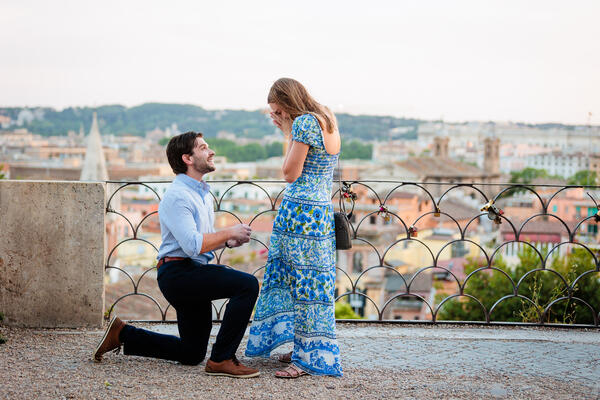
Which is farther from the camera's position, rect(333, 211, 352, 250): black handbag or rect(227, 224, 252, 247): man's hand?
rect(333, 211, 352, 250): black handbag

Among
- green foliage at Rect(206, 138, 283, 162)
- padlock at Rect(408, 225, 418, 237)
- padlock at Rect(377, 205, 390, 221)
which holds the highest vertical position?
green foliage at Rect(206, 138, 283, 162)

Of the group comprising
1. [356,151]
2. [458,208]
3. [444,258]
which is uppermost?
[356,151]

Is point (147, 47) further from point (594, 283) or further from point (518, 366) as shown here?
point (518, 366)

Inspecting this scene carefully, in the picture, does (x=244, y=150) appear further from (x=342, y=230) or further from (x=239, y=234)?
(x=239, y=234)

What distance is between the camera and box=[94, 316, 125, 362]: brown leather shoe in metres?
Answer: 2.84

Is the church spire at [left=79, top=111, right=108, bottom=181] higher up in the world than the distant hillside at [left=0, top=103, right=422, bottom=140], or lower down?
lower down

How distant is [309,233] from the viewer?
108 inches

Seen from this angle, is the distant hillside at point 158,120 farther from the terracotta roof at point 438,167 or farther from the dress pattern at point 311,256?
the dress pattern at point 311,256

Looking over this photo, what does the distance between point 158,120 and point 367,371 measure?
340 ft

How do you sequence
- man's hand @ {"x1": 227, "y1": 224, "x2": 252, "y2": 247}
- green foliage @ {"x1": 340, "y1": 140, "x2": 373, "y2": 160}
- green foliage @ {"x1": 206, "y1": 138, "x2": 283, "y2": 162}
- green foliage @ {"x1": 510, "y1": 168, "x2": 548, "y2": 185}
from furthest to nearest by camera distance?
green foliage @ {"x1": 340, "y1": 140, "x2": 373, "y2": 160}
green foliage @ {"x1": 206, "y1": 138, "x2": 283, "y2": 162}
green foliage @ {"x1": 510, "y1": 168, "x2": 548, "y2": 185}
man's hand @ {"x1": 227, "y1": 224, "x2": 252, "y2": 247}

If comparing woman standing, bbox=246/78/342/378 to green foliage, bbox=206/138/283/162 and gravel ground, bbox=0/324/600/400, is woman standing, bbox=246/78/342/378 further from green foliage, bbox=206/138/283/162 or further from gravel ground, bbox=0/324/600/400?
green foliage, bbox=206/138/283/162

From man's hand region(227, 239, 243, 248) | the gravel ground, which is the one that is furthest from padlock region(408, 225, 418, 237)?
man's hand region(227, 239, 243, 248)

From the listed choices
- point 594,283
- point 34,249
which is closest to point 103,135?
point 594,283

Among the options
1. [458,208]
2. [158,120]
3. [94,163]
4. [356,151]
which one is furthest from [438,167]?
[158,120]
